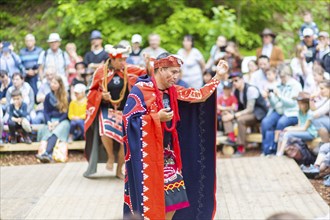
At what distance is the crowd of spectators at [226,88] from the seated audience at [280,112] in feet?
0.05

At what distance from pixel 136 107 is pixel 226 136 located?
595 cm

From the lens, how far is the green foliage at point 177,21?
55.1 feet

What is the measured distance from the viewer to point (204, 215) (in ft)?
30.6

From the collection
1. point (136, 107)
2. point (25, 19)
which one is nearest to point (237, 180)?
point (136, 107)

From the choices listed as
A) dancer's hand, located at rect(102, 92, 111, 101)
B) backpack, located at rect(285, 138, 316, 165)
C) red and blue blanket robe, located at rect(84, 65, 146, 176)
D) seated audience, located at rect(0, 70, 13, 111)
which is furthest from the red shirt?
seated audience, located at rect(0, 70, 13, 111)

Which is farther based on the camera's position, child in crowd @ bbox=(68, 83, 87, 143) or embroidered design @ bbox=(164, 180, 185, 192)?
child in crowd @ bbox=(68, 83, 87, 143)

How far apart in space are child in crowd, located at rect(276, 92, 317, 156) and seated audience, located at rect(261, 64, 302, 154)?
10.6 inches

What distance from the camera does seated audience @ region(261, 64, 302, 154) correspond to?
13508 millimetres

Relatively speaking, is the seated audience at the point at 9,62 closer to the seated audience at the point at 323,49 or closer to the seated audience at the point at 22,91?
the seated audience at the point at 22,91

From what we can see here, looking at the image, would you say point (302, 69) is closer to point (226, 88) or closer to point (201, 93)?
point (226, 88)

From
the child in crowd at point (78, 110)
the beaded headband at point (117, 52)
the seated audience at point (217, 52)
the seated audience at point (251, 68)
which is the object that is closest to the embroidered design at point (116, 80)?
the beaded headband at point (117, 52)

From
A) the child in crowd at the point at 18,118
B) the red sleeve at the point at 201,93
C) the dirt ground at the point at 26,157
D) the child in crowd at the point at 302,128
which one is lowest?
the dirt ground at the point at 26,157

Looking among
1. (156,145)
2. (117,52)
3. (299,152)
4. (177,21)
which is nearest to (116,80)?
(117,52)

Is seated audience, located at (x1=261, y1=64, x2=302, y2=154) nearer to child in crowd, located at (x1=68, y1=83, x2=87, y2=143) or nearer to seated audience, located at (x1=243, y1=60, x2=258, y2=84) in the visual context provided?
seated audience, located at (x1=243, y1=60, x2=258, y2=84)
